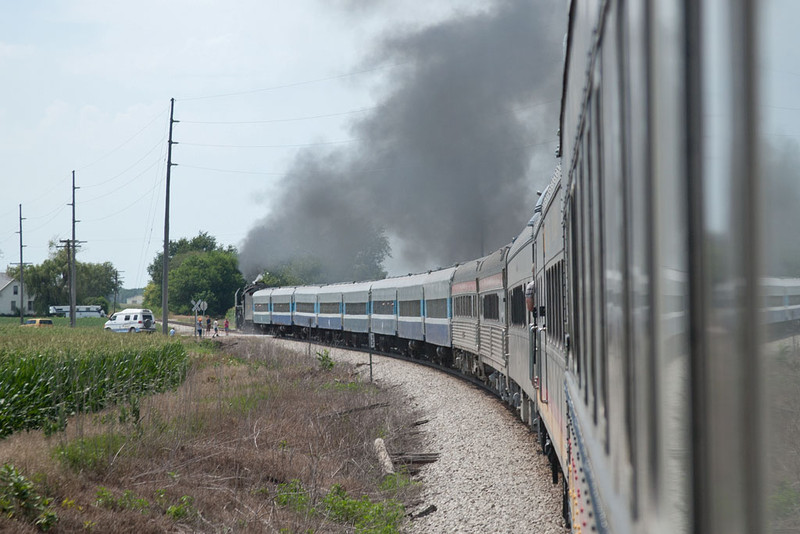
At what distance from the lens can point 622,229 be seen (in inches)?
78.7

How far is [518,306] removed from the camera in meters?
13.1

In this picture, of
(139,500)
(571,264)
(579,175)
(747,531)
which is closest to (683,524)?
(747,531)

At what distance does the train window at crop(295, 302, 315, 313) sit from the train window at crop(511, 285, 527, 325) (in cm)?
3355

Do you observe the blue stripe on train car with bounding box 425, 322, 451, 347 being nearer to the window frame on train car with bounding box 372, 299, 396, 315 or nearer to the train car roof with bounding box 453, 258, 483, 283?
the train car roof with bounding box 453, 258, 483, 283

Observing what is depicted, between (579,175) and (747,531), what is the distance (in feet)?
8.69

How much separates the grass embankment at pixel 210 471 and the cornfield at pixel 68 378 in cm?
60

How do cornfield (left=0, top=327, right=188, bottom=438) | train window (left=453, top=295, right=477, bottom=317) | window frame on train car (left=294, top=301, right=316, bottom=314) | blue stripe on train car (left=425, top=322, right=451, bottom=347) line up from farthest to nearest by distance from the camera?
1. window frame on train car (left=294, top=301, right=316, bottom=314)
2. blue stripe on train car (left=425, top=322, right=451, bottom=347)
3. train window (left=453, top=295, right=477, bottom=317)
4. cornfield (left=0, top=327, right=188, bottom=438)

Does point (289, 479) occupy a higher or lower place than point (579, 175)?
lower

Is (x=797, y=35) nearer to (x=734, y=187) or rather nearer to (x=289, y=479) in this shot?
(x=734, y=187)

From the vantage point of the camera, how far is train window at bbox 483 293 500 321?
1683 centimetres

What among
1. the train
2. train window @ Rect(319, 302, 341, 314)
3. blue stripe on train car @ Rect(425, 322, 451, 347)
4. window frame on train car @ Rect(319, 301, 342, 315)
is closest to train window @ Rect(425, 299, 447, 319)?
blue stripe on train car @ Rect(425, 322, 451, 347)

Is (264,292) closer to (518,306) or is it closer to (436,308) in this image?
(436,308)

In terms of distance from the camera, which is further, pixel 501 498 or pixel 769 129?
pixel 501 498

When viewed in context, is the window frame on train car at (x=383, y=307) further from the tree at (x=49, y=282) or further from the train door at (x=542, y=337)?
the tree at (x=49, y=282)
